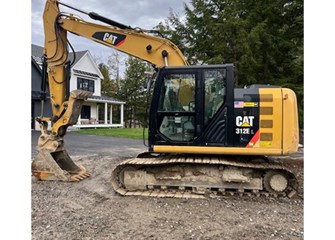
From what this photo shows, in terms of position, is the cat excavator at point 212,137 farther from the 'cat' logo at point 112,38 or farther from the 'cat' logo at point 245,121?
the 'cat' logo at point 112,38

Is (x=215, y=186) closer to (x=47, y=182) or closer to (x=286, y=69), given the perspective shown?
(x=47, y=182)

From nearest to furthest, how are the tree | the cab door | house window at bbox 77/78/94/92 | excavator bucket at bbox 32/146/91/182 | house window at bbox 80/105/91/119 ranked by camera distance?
1. the cab door
2. excavator bucket at bbox 32/146/91/182
3. house window at bbox 77/78/94/92
4. house window at bbox 80/105/91/119
5. the tree

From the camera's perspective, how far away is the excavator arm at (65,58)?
6168 mm

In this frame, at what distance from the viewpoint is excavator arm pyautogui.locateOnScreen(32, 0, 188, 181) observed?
6.17 meters

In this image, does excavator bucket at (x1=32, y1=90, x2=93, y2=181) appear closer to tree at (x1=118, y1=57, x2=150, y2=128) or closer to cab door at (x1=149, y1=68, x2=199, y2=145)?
cab door at (x1=149, y1=68, x2=199, y2=145)

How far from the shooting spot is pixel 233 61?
11023 millimetres

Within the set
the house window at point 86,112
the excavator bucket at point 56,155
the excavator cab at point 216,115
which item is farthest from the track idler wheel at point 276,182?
the house window at point 86,112

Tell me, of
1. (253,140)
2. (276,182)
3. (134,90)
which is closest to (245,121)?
(253,140)

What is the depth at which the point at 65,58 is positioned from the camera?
6531mm

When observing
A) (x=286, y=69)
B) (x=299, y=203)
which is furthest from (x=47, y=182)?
(x=286, y=69)

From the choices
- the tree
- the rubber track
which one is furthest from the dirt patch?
the tree

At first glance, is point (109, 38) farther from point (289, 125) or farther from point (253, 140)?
point (289, 125)

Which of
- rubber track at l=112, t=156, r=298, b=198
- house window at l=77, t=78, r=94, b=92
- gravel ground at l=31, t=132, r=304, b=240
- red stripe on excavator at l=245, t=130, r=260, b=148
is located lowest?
gravel ground at l=31, t=132, r=304, b=240

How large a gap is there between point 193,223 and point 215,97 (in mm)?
2418
